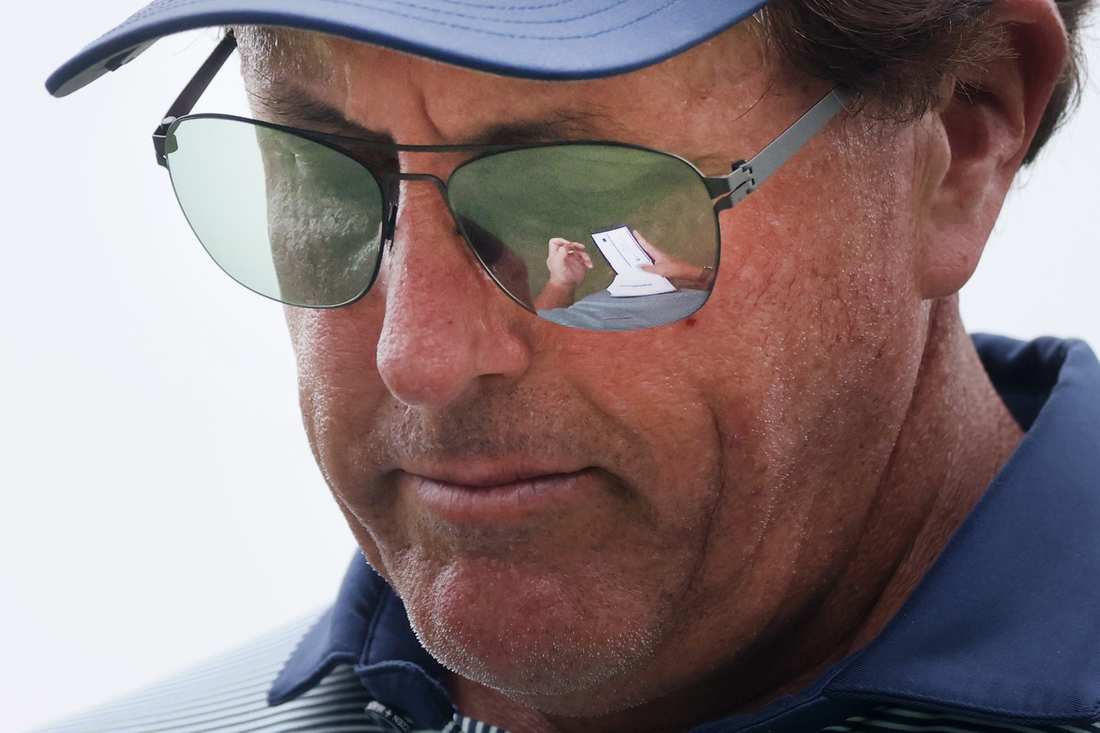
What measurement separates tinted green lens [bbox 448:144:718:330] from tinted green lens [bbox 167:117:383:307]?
0.16 m

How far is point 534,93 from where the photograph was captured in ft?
4.19

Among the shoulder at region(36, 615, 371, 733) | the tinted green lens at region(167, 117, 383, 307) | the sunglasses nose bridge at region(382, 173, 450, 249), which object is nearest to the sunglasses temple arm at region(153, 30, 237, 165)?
the tinted green lens at region(167, 117, 383, 307)

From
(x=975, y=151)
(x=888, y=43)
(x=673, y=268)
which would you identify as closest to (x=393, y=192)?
(x=673, y=268)

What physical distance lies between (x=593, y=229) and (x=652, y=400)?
0.71 ft

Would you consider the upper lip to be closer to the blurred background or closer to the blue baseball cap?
the blue baseball cap

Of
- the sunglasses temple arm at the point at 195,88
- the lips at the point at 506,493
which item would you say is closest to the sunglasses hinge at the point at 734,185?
the lips at the point at 506,493

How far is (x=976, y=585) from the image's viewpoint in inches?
59.8

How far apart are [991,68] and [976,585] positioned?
63 centimetres

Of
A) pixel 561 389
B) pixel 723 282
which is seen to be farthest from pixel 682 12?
pixel 561 389

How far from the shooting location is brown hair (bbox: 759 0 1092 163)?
1334mm

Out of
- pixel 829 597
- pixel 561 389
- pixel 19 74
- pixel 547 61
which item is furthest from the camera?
pixel 19 74

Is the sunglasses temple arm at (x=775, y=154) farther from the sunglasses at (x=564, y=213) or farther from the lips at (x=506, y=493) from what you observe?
the lips at (x=506, y=493)

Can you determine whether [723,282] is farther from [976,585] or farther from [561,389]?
[976,585]

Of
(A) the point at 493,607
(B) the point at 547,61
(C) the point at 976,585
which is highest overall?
(B) the point at 547,61
